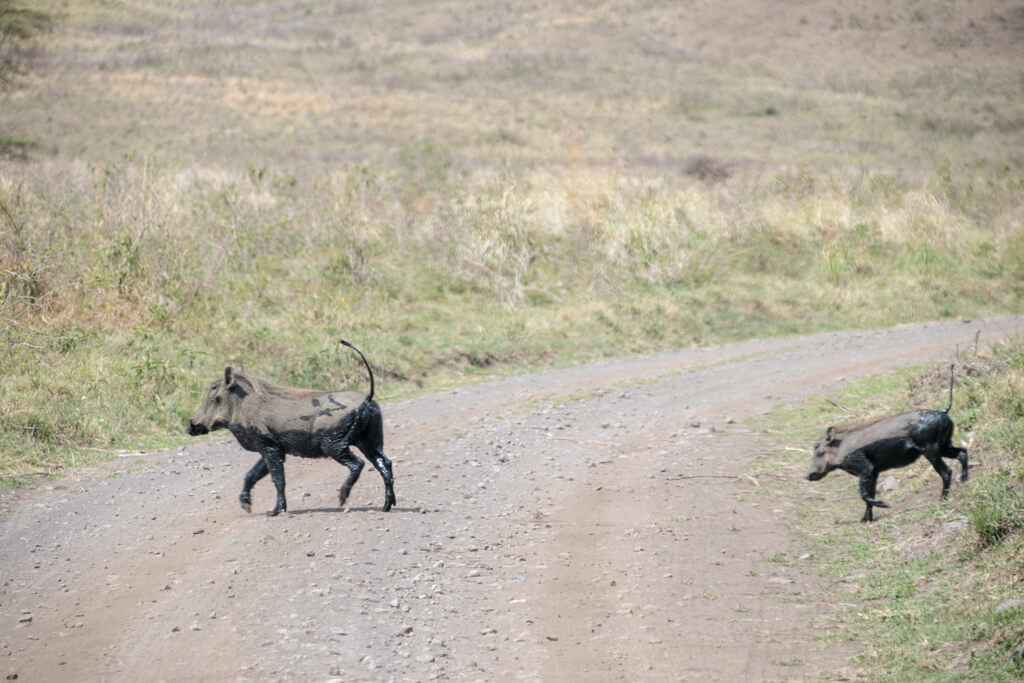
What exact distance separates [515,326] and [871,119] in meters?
37.3

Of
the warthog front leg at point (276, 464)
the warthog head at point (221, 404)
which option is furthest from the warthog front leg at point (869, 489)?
the warthog head at point (221, 404)

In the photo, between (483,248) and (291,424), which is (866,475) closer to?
(291,424)

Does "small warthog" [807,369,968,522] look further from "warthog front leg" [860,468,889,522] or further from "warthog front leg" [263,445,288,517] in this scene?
"warthog front leg" [263,445,288,517]

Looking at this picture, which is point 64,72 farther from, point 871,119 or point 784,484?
point 784,484

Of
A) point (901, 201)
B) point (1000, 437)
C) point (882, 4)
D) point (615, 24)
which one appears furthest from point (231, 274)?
point (882, 4)

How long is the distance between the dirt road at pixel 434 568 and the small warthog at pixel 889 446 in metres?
0.66

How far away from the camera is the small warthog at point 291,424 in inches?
293

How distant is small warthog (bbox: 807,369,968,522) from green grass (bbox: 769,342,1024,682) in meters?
0.24

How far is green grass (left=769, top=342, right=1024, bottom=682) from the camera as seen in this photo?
5.21 metres

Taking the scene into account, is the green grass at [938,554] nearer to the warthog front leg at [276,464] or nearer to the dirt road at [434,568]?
the dirt road at [434,568]

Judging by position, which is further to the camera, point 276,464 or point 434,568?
point 276,464

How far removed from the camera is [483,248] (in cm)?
1862

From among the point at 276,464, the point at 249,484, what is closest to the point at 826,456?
the point at 276,464

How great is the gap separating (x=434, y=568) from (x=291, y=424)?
1568mm
